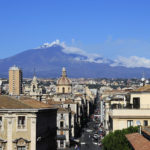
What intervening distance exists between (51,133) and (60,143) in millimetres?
56480

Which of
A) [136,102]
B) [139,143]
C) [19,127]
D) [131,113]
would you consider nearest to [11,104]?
[19,127]

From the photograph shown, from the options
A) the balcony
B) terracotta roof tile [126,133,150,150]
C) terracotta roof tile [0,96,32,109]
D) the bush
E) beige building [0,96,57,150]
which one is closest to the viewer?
terracotta roof tile [126,133,150,150]

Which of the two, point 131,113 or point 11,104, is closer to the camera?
point 11,104

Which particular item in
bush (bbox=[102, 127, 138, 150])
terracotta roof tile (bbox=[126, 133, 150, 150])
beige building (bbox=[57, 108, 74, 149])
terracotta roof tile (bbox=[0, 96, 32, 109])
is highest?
terracotta roof tile (bbox=[0, 96, 32, 109])

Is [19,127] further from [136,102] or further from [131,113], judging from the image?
[136,102]

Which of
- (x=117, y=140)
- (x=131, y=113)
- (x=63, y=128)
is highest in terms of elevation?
(x=131, y=113)

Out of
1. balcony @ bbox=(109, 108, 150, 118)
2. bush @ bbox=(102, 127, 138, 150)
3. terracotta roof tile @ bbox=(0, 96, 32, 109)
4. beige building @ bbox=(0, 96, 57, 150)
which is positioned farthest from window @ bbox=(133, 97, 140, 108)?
beige building @ bbox=(0, 96, 57, 150)

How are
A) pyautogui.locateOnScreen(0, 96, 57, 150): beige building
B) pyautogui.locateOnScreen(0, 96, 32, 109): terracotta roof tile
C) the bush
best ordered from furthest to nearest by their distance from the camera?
1. the bush
2. pyautogui.locateOnScreen(0, 96, 32, 109): terracotta roof tile
3. pyautogui.locateOnScreen(0, 96, 57, 150): beige building

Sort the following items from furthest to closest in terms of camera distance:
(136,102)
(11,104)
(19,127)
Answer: (136,102) → (11,104) → (19,127)

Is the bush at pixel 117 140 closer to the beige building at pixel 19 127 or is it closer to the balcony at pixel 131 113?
the beige building at pixel 19 127

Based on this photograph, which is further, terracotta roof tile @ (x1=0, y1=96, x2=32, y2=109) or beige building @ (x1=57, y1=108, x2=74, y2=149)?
beige building @ (x1=57, y1=108, x2=74, y2=149)

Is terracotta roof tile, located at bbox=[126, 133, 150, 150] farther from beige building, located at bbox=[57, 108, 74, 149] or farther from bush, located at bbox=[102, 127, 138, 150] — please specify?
beige building, located at bbox=[57, 108, 74, 149]

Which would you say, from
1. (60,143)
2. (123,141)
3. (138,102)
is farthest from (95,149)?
(123,141)

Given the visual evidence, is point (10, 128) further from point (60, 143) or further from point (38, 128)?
point (60, 143)
